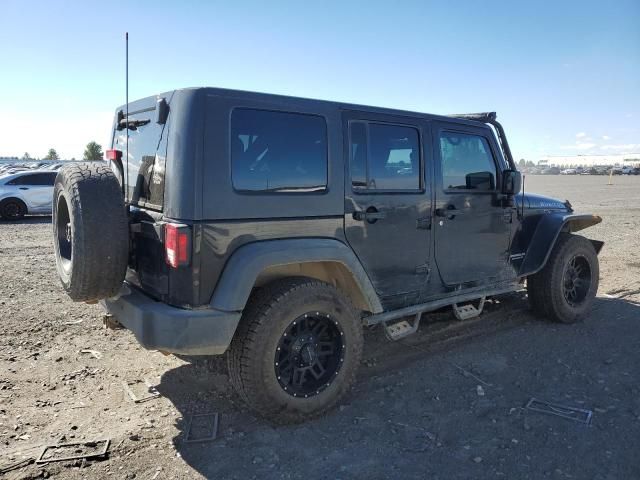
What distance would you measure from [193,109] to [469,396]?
2801 mm

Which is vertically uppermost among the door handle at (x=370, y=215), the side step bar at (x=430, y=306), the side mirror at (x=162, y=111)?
the side mirror at (x=162, y=111)

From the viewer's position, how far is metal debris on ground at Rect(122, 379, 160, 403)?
12.4 feet

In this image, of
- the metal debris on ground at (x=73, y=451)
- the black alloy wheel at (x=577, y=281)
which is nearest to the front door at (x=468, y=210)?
the black alloy wheel at (x=577, y=281)

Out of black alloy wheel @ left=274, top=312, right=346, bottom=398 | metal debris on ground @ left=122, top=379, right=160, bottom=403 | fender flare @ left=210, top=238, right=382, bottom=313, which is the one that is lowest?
metal debris on ground @ left=122, top=379, right=160, bottom=403

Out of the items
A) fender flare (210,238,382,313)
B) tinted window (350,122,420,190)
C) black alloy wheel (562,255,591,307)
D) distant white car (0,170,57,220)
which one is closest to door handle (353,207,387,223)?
tinted window (350,122,420,190)

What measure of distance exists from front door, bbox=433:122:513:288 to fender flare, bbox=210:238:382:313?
1198mm

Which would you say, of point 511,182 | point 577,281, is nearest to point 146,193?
point 511,182

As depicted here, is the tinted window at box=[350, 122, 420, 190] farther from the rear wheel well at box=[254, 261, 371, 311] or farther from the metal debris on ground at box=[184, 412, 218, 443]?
the metal debris on ground at box=[184, 412, 218, 443]

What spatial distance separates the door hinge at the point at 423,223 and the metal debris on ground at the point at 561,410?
4.93 feet

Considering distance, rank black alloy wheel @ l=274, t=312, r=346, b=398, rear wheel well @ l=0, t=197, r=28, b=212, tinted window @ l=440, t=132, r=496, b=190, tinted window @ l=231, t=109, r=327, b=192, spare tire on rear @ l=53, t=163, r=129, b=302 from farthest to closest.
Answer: rear wheel well @ l=0, t=197, r=28, b=212, tinted window @ l=440, t=132, r=496, b=190, black alloy wheel @ l=274, t=312, r=346, b=398, tinted window @ l=231, t=109, r=327, b=192, spare tire on rear @ l=53, t=163, r=129, b=302

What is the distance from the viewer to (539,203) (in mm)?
5363

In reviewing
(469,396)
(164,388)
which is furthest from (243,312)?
(469,396)

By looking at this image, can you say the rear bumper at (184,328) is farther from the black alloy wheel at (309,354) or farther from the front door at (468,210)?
the front door at (468,210)

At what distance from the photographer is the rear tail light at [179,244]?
2.97m
